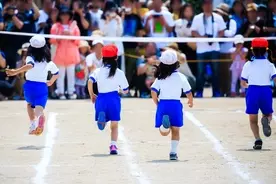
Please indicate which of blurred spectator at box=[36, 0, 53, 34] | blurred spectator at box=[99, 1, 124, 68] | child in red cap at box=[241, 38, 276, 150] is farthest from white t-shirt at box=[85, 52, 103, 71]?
child in red cap at box=[241, 38, 276, 150]

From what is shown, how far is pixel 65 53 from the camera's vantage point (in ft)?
77.4

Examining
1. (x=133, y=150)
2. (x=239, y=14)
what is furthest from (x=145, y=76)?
(x=133, y=150)

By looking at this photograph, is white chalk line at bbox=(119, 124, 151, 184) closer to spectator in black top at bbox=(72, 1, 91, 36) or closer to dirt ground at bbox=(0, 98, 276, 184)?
dirt ground at bbox=(0, 98, 276, 184)

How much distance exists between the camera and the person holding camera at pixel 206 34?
947 inches

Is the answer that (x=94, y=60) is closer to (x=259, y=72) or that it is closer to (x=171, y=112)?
(x=259, y=72)

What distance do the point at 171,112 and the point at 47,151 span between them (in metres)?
2.16

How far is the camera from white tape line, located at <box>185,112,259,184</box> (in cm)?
1290

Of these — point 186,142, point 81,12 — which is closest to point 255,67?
point 186,142

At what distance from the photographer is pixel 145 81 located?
23.7m

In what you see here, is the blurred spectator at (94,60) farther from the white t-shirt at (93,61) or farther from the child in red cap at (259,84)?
the child in red cap at (259,84)

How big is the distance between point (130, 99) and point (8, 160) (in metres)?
8.84

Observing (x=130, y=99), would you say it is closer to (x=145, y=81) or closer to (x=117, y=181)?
(x=145, y=81)

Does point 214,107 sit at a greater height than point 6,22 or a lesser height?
lesser

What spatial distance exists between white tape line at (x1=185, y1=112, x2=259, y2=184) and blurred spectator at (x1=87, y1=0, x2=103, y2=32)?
17.2 ft
